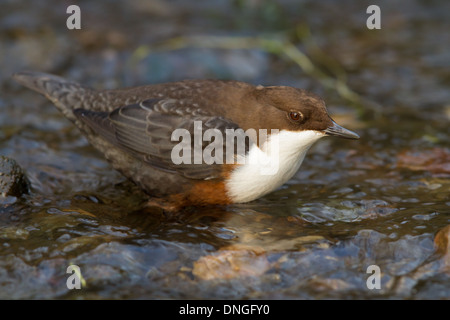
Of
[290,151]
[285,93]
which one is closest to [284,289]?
[290,151]

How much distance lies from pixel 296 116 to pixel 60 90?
2.12 m

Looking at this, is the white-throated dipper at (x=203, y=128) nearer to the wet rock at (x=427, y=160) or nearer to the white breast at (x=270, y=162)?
the white breast at (x=270, y=162)

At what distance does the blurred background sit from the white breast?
232mm

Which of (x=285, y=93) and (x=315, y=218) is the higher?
(x=285, y=93)

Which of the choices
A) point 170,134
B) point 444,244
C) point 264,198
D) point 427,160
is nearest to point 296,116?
point 264,198

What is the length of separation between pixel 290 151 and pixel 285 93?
44 centimetres

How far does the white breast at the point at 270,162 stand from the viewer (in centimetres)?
458

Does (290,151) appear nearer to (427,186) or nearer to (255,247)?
(255,247)

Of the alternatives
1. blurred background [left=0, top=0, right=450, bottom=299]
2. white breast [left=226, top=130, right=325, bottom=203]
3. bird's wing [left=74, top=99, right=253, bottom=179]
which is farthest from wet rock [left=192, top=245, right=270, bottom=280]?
bird's wing [left=74, top=99, right=253, bottom=179]

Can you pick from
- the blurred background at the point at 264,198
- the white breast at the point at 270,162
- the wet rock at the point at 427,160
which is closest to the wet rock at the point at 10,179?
the blurred background at the point at 264,198

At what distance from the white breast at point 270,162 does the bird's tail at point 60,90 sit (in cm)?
160

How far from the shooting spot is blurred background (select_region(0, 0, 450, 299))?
3.82 metres

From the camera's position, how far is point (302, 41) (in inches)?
337

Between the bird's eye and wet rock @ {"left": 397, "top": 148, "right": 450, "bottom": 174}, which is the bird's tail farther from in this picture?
wet rock @ {"left": 397, "top": 148, "right": 450, "bottom": 174}
